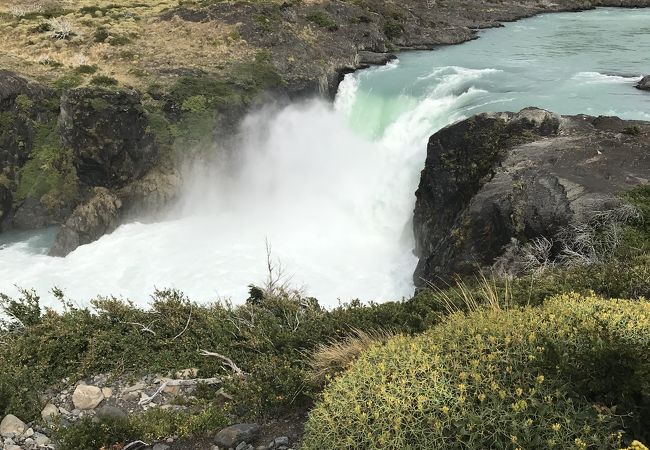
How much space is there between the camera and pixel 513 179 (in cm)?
1344

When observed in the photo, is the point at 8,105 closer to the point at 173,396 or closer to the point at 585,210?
the point at 173,396

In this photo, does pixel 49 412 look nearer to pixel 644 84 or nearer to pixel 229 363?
pixel 229 363

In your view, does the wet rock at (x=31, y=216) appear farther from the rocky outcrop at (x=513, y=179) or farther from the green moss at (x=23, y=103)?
the rocky outcrop at (x=513, y=179)

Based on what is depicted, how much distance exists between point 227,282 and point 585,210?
13602 millimetres

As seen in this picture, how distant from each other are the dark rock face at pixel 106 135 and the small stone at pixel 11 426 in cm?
1994

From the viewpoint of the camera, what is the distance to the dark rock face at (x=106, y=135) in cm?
2458

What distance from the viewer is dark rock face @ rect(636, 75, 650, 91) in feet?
79.3

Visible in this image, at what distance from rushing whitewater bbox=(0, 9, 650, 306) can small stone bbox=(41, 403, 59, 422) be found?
31.6ft

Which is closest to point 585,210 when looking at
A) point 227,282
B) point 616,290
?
point 616,290

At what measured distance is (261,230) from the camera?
24188 millimetres

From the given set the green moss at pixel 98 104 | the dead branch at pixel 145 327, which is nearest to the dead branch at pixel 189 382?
the dead branch at pixel 145 327

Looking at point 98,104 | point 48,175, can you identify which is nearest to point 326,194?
point 98,104

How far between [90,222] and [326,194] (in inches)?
482

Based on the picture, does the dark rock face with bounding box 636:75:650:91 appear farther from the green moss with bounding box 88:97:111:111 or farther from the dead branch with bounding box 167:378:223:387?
the green moss with bounding box 88:97:111:111
